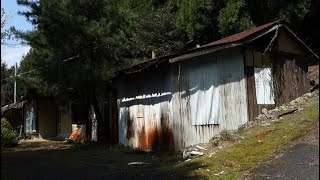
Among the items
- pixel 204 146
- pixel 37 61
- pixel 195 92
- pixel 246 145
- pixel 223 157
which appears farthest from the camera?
pixel 37 61

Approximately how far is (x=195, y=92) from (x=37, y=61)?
763cm

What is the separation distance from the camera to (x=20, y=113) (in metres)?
38.1

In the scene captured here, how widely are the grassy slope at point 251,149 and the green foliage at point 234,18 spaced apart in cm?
689

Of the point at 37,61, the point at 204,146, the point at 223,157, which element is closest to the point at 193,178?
the point at 223,157

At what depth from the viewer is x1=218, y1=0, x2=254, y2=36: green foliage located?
2038 centimetres

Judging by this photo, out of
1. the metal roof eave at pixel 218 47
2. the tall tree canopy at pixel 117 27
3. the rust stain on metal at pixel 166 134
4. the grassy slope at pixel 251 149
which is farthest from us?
the tall tree canopy at pixel 117 27

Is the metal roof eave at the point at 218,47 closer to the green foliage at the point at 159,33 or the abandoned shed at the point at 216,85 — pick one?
the abandoned shed at the point at 216,85

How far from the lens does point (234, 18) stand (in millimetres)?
20328

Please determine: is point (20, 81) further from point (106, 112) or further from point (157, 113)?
point (157, 113)

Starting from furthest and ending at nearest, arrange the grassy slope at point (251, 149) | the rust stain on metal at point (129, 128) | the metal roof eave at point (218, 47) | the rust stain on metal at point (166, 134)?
the rust stain on metal at point (129, 128), the rust stain on metal at point (166, 134), the metal roof eave at point (218, 47), the grassy slope at point (251, 149)

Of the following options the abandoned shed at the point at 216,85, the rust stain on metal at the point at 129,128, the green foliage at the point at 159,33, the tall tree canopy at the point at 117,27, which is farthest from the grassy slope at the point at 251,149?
the green foliage at the point at 159,33

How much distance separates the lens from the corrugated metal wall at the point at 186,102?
15297 mm

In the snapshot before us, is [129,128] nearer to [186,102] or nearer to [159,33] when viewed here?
[186,102]

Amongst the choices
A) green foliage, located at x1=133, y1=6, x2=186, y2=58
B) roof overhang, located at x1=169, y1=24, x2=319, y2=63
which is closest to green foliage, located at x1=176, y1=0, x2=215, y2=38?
green foliage, located at x1=133, y1=6, x2=186, y2=58
